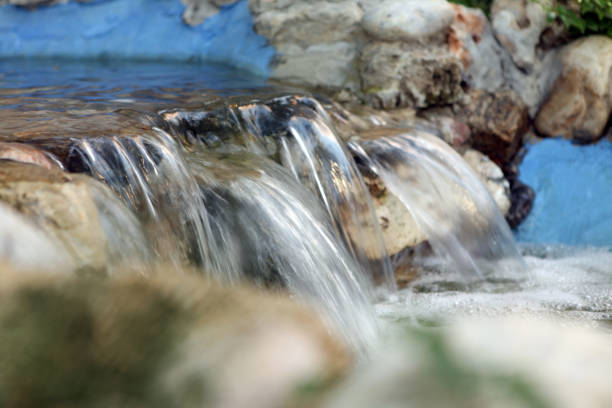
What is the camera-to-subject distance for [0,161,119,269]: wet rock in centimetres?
159

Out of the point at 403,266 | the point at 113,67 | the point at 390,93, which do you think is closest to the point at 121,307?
the point at 403,266

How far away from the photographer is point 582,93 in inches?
184

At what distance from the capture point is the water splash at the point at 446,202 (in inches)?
133

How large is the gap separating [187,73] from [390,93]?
5.61ft

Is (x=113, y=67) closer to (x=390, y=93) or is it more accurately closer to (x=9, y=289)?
(x=390, y=93)

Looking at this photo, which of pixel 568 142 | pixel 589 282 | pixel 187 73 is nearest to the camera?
pixel 589 282

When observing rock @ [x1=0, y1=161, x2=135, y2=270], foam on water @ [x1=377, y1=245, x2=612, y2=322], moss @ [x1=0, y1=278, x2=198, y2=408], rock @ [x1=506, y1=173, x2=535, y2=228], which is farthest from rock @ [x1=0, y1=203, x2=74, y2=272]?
rock @ [x1=506, y1=173, x2=535, y2=228]

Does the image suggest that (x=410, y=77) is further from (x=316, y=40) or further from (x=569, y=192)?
(x=569, y=192)

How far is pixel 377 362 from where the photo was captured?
74cm

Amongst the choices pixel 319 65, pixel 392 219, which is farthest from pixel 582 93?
pixel 392 219

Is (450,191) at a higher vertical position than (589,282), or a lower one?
higher

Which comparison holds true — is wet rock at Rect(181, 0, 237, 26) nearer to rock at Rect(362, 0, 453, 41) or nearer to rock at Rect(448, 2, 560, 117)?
rock at Rect(362, 0, 453, 41)

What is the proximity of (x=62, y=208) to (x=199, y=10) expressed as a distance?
5123 millimetres

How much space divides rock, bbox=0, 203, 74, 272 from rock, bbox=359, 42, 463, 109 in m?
3.08
